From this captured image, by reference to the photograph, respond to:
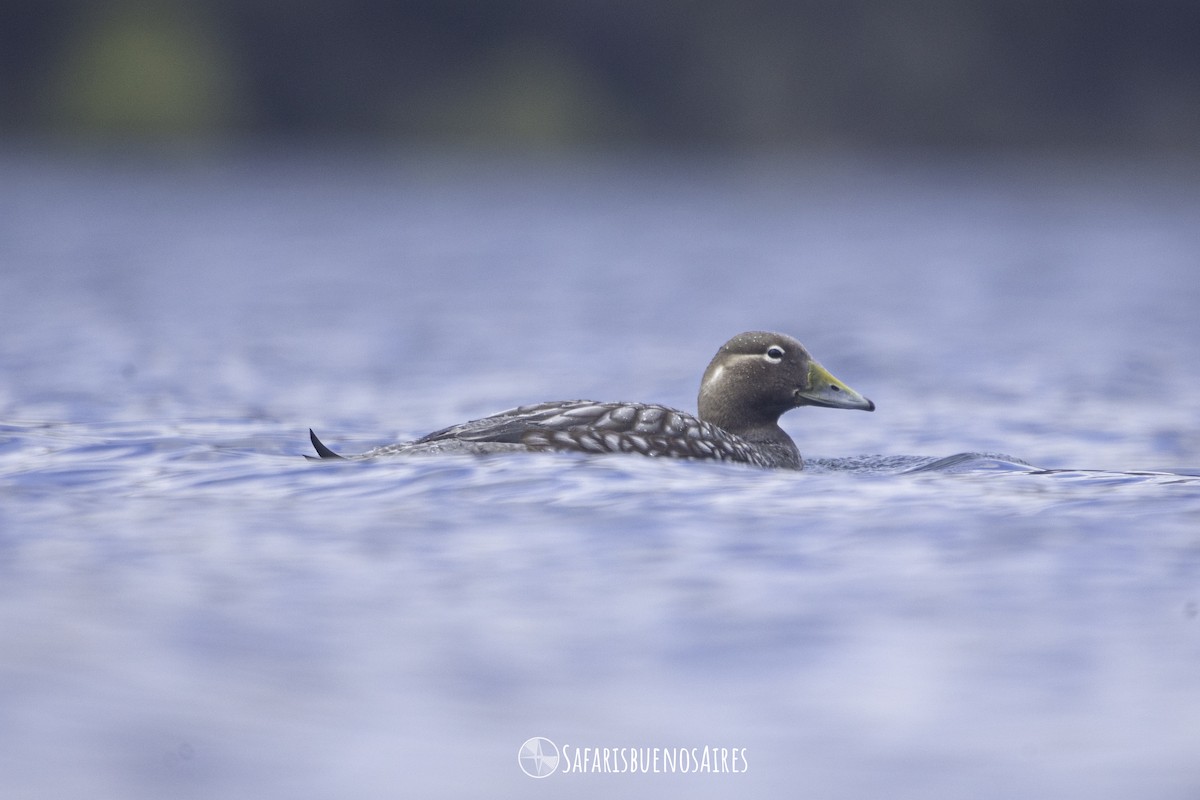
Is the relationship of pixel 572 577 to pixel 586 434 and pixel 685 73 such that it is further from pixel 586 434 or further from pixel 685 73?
pixel 685 73

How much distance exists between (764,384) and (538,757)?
4.75m

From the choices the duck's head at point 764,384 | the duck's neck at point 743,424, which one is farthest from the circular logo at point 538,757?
the duck's head at point 764,384

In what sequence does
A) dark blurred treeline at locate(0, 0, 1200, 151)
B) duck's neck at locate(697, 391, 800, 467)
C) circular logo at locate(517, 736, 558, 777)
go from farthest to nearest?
dark blurred treeline at locate(0, 0, 1200, 151)
duck's neck at locate(697, 391, 800, 467)
circular logo at locate(517, 736, 558, 777)

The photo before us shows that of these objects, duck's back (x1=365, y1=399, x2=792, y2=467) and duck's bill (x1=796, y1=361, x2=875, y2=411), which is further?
duck's bill (x1=796, y1=361, x2=875, y2=411)

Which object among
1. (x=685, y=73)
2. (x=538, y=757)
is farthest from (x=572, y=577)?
(x=685, y=73)

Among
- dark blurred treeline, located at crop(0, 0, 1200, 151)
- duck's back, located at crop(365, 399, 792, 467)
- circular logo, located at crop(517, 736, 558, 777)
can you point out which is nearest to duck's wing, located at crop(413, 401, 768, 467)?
duck's back, located at crop(365, 399, 792, 467)

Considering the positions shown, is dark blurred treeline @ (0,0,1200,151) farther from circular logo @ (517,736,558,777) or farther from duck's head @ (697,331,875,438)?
circular logo @ (517,736,558,777)

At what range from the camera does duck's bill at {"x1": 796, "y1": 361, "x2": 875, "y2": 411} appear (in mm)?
8977

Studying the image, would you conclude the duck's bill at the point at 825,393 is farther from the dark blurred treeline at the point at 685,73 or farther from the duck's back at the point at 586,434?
the dark blurred treeline at the point at 685,73

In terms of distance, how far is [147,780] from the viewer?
421 cm

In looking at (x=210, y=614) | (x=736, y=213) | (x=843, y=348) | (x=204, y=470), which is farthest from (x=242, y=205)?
(x=210, y=614)

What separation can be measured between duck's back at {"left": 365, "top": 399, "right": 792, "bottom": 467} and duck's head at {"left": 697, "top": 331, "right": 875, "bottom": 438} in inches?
33.9

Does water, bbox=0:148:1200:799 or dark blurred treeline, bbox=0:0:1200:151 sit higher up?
dark blurred treeline, bbox=0:0:1200:151

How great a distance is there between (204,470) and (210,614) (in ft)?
7.89
